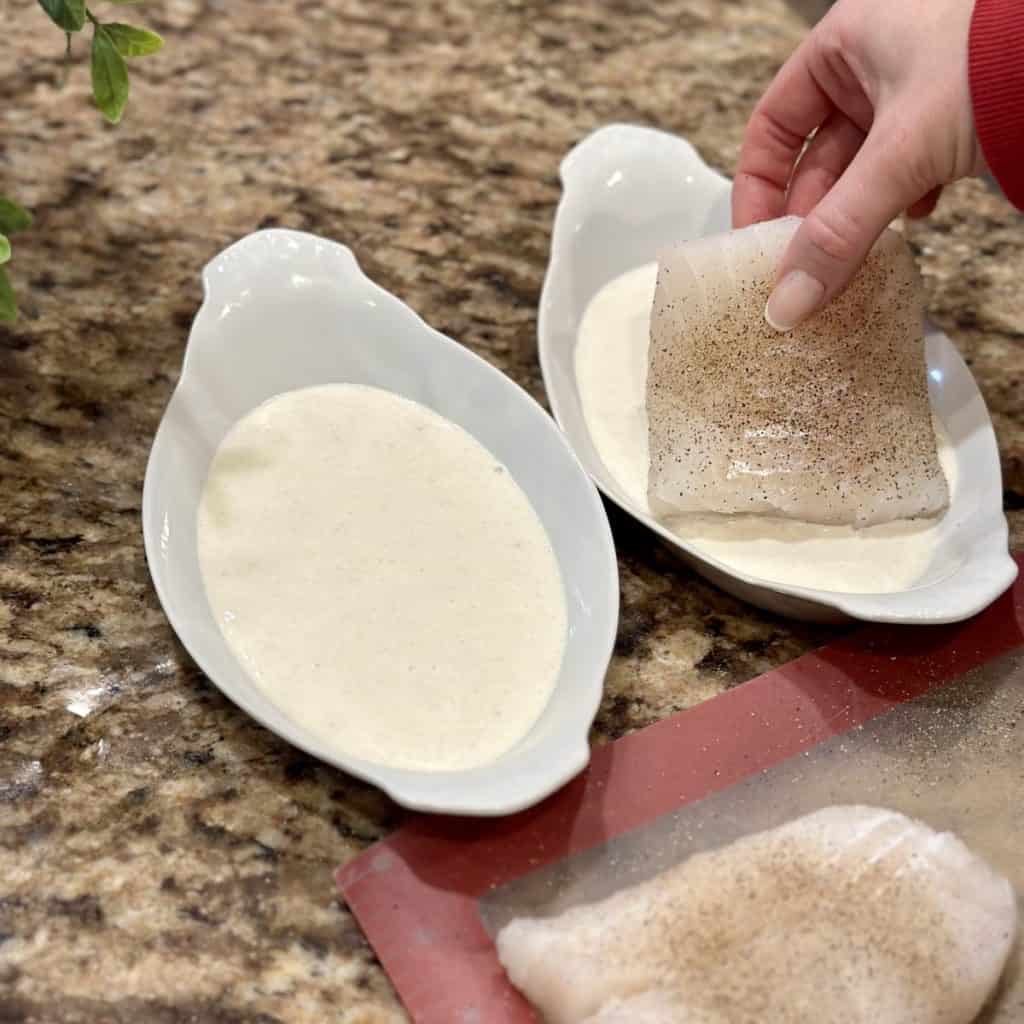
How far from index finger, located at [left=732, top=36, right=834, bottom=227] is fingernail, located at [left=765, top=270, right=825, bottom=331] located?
217mm

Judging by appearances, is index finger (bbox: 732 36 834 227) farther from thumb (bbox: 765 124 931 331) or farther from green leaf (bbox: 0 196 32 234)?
green leaf (bbox: 0 196 32 234)

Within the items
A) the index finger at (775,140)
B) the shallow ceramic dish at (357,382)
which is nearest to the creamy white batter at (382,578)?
the shallow ceramic dish at (357,382)

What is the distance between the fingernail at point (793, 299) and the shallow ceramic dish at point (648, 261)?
20 cm

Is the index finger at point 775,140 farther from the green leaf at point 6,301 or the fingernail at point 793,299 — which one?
the green leaf at point 6,301

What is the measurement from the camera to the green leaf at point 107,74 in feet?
2.94

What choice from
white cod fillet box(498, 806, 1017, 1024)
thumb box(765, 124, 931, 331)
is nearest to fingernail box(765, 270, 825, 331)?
thumb box(765, 124, 931, 331)

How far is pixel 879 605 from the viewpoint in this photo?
0.90 metres

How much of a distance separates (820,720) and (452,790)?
32 centimetres

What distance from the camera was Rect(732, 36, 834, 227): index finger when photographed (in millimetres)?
1151

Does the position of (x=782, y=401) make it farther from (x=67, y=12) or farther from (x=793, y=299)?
(x=67, y=12)

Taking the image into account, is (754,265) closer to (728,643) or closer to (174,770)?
(728,643)

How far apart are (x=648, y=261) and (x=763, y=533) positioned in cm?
40

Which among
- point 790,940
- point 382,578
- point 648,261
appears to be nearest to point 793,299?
point 648,261

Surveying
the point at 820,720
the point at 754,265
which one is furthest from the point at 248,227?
the point at 820,720
